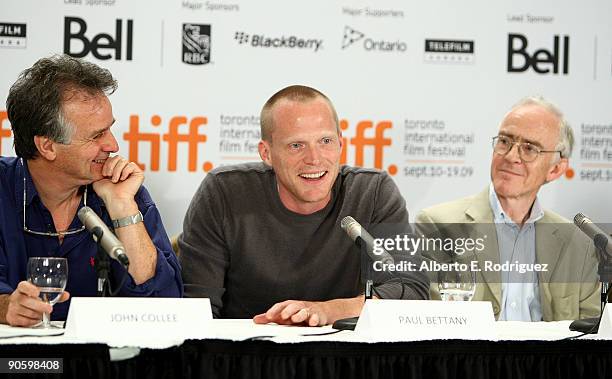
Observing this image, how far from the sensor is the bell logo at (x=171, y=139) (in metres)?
4.54

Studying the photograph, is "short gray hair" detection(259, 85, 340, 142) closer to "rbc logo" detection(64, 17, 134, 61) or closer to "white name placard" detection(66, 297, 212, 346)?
"rbc logo" detection(64, 17, 134, 61)

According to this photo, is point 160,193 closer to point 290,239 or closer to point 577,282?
point 290,239

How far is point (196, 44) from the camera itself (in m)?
4.56

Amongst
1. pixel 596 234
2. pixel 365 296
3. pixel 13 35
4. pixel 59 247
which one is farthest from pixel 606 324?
pixel 13 35

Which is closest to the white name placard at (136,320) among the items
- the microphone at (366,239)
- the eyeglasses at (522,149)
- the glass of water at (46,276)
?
the glass of water at (46,276)

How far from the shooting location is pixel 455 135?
4.73 m

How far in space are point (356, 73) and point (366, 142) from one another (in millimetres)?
359

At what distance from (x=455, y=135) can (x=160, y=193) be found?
1.55 metres

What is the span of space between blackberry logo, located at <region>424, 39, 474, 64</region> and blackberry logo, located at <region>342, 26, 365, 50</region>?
36 cm

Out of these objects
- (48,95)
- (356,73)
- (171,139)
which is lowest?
(171,139)

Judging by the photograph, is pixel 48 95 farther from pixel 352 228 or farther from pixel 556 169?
pixel 556 169

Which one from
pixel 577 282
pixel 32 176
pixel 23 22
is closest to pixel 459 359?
pixel 577 282

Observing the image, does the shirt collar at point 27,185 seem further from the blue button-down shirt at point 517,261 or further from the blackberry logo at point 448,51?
the blackberry logo at point 448,51

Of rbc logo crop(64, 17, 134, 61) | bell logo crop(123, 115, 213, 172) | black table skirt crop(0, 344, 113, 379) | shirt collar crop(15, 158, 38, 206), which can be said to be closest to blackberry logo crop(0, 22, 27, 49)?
rbc logo crop(64, 17, 134, 61)
